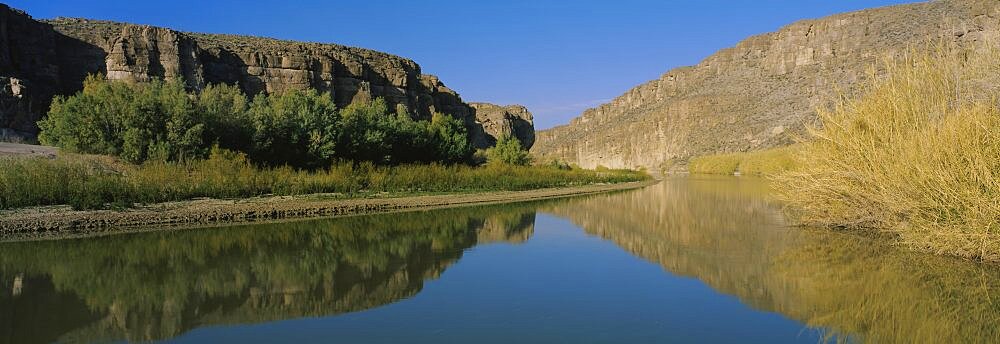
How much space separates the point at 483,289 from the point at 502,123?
141m

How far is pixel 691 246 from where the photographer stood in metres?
14.8

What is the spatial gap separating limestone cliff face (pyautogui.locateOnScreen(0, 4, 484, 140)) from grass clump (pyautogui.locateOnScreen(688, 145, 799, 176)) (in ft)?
150

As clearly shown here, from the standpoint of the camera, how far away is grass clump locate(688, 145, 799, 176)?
73.9 m

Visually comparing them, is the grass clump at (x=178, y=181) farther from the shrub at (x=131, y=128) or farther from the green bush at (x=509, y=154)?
the green bush at (x=509, y=154)

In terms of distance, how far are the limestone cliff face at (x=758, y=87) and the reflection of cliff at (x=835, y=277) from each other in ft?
193

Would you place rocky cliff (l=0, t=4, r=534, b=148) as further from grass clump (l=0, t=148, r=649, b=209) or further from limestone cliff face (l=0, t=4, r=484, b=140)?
grass clump (l=0, t=148, r=649, b=209)

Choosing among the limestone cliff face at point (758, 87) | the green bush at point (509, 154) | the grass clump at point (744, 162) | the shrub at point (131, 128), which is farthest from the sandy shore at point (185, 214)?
the limestone cliff face at point (758, 87)

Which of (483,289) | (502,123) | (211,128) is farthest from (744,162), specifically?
(483,289)

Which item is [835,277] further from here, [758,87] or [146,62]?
[758,87]

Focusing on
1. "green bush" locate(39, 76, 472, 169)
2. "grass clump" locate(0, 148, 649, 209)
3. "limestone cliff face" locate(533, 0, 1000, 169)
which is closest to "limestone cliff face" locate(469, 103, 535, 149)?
"limestone cliff face" locate(533, 0, 1000, 169)

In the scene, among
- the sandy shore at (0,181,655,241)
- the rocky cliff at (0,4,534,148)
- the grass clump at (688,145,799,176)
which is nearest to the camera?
the sandy shore at (0,181,655,241)

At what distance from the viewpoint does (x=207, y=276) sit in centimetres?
1065

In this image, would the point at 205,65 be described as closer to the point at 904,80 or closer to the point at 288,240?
the point at 288,240

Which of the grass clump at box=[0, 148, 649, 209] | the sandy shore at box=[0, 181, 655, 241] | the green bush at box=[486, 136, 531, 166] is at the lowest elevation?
the sandy shore at box=[0, 181, 655, 241]
